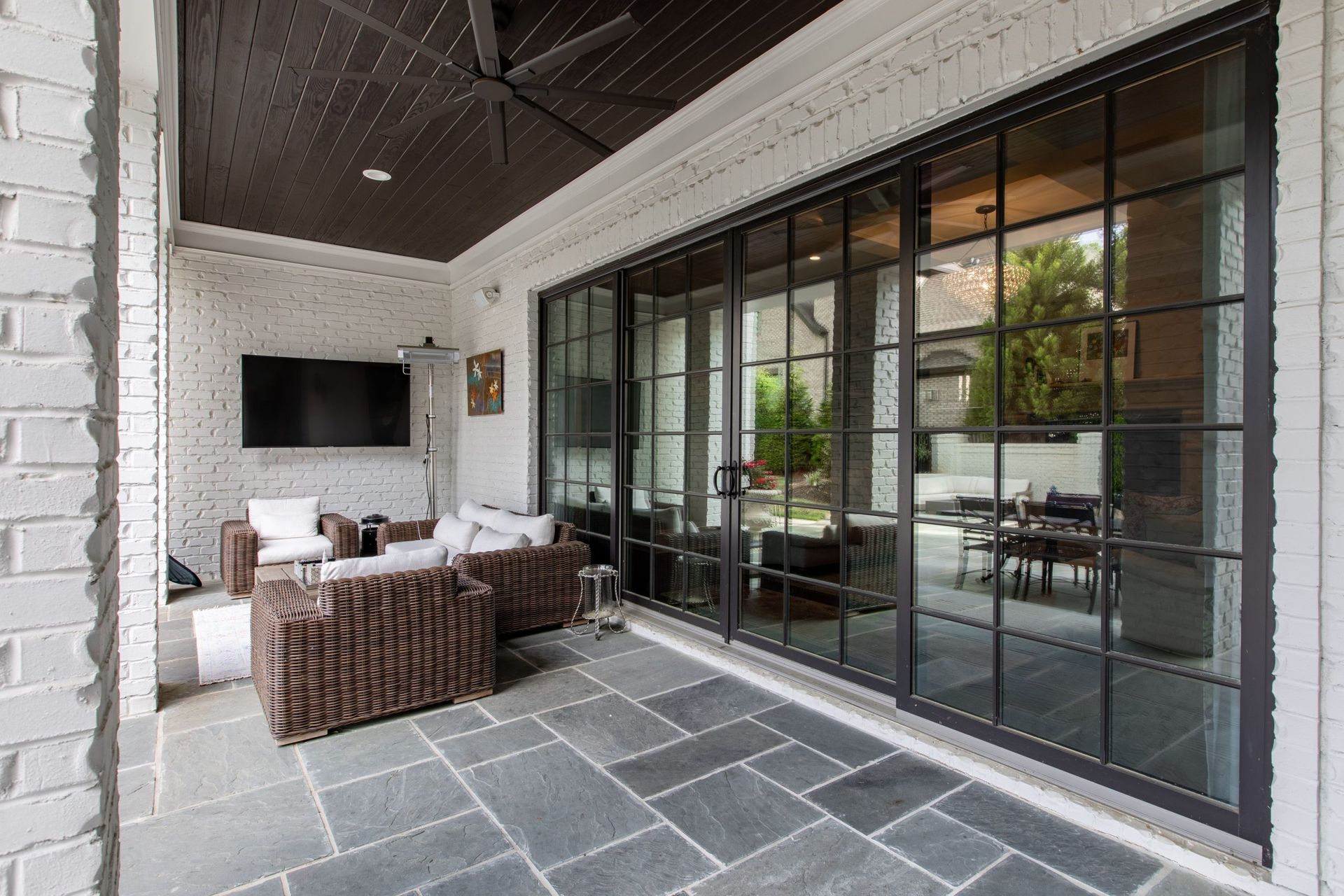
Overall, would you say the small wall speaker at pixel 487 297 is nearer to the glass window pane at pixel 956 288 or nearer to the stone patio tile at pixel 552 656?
the stone patio tile at pixel 552 656

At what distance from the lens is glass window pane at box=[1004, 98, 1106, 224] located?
2.25m

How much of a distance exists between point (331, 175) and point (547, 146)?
1.57 m

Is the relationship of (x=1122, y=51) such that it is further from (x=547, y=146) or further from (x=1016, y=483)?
(x=547, y=146)

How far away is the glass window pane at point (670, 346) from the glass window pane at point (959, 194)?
5.38 feet

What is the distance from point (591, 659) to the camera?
12.3 ft

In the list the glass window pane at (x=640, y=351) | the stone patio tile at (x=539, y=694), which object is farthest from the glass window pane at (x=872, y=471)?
the glass window pane at (x=640, y=351)

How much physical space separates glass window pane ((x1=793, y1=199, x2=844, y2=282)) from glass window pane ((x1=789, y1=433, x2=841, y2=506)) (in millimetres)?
752

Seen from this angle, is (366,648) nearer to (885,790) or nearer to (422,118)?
(885,790)

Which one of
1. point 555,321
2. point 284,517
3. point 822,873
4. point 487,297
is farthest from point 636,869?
point 487,297

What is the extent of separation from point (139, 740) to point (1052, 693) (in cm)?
340

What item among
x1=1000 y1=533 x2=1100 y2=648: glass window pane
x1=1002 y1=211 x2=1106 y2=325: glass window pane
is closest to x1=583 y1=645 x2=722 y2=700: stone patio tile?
x1=1000 y1=533 x2=1100 y2=648: glass window pane

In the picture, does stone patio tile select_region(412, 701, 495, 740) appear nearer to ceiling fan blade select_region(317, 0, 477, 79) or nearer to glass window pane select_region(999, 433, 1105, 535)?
glass window pane select_region(999, 433, 1105, 535)

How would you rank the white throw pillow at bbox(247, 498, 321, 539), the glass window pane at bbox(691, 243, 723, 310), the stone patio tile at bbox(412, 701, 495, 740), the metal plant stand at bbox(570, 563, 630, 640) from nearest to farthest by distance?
1. the stone patio tile at bbox(412, 701, 495, 740)
2. the glass window pane at bbox(691, 243, 723, 310)
3. the metal plant stand at bbox(570, 563, 630, 640)
4. the white throw pillow at bbox(247, 498, 321, 539)

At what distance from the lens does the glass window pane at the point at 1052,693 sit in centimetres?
222
